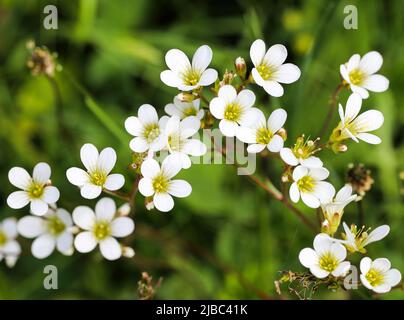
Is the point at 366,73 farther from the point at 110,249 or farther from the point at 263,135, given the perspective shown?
the point at 110,249

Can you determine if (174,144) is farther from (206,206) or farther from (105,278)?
(105,278)

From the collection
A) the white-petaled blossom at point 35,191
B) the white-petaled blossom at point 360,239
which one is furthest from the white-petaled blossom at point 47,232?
the white-petaled blossom at point 360,239

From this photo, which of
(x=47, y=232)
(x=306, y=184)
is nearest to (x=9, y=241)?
(x=47, y=232)

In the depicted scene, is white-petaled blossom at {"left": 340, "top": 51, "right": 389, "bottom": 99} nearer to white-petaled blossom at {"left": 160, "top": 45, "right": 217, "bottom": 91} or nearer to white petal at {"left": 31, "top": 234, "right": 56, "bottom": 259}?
white-petaled blossom at {"left": 160, "top": 45, "right": 217, "bottom": 91}

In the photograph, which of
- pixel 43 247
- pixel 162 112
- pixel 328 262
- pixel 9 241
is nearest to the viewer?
pixel 328 262
